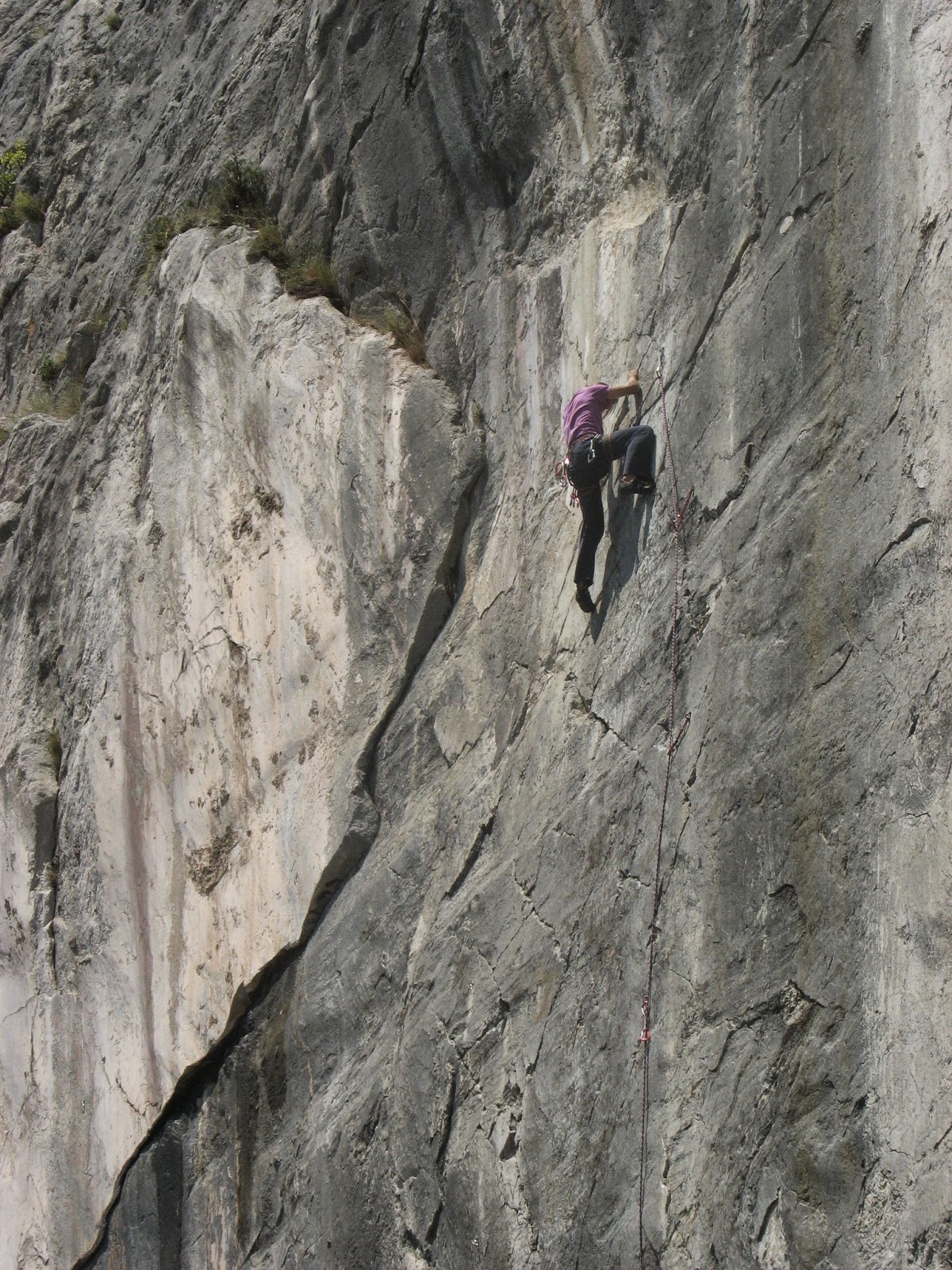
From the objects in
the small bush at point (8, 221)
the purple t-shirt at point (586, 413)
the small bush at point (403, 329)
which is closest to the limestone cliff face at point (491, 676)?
the small bush at point (403, 329)

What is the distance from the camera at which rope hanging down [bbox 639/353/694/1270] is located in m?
6.05

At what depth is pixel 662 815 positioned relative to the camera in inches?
253

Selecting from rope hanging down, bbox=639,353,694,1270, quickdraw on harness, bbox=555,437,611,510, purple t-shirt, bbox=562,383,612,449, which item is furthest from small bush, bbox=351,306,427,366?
rope hanging down, bbox=639,353,694,1270

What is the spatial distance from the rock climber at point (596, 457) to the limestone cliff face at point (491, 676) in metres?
0.15

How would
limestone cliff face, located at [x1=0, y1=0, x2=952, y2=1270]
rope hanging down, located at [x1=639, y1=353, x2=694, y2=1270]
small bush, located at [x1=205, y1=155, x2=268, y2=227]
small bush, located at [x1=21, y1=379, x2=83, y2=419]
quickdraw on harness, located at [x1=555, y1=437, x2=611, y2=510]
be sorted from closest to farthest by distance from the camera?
limestone cliff face, located at [x1=0, y1=0, x2=952, y2=1270], rope hanging down, located at [x1=639, y1=353, x2=694, y2=1270], quickdraw on harness, located at [x1=555, y1=437, x2=611, y2=510], small bush, located at [x1=205, y1=155, x2=268, y2=227], small bush, located at [x1=21, y1=379, x2=83, y2=419]

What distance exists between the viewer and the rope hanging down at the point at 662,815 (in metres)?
6.05

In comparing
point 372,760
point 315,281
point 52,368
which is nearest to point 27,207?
point 52,368

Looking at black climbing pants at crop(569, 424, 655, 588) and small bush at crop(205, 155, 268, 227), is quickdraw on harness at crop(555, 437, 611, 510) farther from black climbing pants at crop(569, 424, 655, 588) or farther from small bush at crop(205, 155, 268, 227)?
small bush at crop(205, 155, 268, 227)

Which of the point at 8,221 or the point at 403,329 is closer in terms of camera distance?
the point at 403,329

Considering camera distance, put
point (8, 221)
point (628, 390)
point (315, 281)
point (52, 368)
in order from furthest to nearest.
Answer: point (8, 221) → point (52, 368) → point (315, 281) → point (628, 390)

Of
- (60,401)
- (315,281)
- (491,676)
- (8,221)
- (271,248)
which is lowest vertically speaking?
(491,676)

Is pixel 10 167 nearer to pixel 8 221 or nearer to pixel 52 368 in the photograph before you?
pixel 8 221

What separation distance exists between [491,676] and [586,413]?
170cm

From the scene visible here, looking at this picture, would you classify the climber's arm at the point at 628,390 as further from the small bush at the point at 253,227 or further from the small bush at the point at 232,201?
the small bush at the point at 232,201
